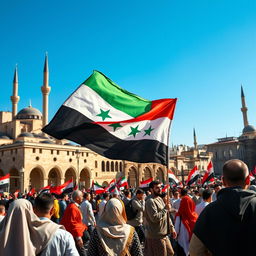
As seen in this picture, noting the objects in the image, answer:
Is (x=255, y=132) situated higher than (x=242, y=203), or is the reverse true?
(x=255, y=132)

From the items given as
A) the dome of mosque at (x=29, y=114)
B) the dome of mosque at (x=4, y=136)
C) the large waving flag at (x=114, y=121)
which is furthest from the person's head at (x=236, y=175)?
the dome of mosque at (x=29, y=114)

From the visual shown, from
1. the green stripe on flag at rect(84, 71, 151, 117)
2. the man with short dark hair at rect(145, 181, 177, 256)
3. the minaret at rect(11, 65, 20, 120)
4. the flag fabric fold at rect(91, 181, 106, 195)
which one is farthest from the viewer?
the minaret at rect(11, 65, 20, 120)

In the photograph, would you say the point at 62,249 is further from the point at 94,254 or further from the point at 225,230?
the point at 225,230

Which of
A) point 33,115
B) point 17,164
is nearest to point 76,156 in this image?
point 17,164

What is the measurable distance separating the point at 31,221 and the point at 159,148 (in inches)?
133

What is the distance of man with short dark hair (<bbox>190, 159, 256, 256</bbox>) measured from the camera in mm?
1961

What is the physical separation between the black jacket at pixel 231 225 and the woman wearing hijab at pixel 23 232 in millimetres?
1191

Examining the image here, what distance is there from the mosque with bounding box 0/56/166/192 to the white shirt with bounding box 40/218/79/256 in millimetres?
36163

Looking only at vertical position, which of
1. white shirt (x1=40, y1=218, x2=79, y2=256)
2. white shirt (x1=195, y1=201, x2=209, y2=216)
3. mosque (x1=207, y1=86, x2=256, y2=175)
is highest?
mosque (x1=207, y1=86, x2=256, y2=175)

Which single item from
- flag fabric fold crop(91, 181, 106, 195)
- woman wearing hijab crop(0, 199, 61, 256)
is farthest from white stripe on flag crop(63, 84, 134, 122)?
flag fabric fold crop(91, 181, 106, 195)

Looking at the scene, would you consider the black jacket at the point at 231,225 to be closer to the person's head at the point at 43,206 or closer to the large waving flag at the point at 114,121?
the person's head at the point at 43,206

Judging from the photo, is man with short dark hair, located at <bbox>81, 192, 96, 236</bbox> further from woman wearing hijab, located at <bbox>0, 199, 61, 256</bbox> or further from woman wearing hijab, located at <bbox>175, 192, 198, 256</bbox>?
woman wearing hijab, located at <bbox>0, 199, 61, 256</bbox>

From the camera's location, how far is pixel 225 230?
78.5 inches

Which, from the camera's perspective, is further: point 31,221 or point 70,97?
point 70,97
